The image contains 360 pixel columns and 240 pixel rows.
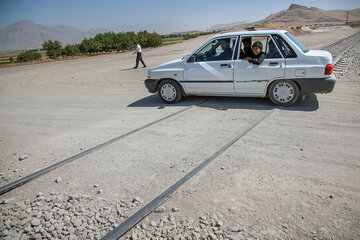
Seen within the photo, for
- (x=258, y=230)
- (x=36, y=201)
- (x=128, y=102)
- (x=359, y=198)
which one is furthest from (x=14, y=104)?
(x=359, y=198)

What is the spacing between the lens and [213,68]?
663 centimetres

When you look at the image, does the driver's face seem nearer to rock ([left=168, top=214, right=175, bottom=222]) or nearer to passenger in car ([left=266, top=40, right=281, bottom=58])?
passenger in car ([left=266, top=40, right=281, bottom=58])

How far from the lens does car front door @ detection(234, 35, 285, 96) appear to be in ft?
19.8

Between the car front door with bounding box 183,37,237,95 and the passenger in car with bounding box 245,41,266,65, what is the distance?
1.66 feet

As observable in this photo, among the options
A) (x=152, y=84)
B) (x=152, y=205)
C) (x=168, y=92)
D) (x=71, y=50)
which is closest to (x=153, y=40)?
(x=71, y=50)

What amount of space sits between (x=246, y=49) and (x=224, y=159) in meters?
3.73

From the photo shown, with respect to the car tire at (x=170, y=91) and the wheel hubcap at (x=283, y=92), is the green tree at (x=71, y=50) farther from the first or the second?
the wheel hubcap at (x=283, y=92)

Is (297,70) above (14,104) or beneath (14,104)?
above

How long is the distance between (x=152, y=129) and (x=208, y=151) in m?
1.75

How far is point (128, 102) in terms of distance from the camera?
27.5ft

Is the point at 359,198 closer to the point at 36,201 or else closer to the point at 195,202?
the point at 195,202

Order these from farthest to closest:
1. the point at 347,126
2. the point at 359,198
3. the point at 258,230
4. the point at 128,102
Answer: the point at 128,102, the point at 347,126, the point at 359,198, the point at 258,230

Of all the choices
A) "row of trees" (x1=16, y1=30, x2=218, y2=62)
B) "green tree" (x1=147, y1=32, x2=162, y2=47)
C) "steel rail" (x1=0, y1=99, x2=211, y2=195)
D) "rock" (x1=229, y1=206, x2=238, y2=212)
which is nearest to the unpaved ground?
"rock" (x1=229, y1=206, x2=238, y2=212)

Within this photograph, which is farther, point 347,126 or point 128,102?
point 128,102
